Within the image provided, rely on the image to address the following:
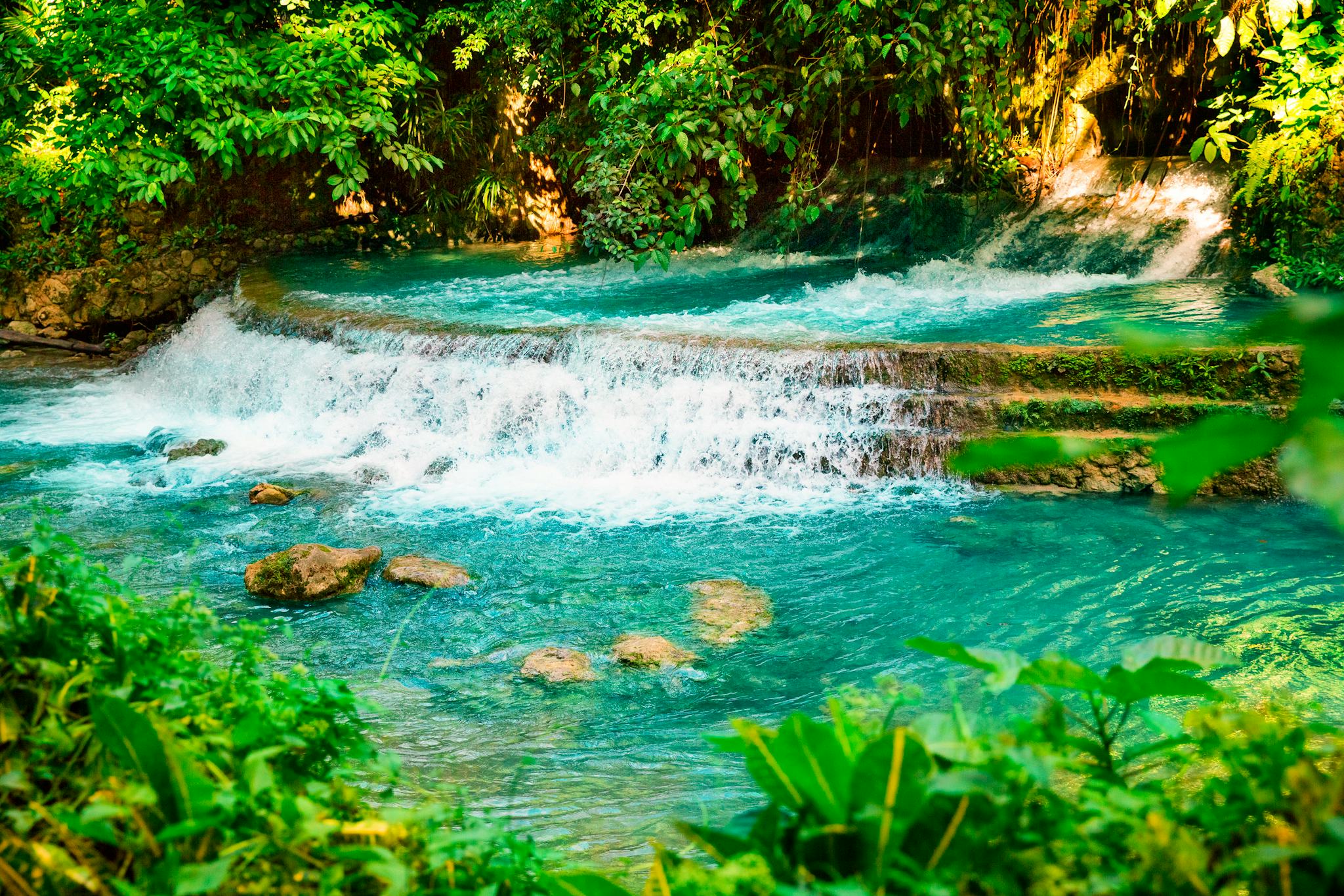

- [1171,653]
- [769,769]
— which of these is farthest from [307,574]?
[1171,653]

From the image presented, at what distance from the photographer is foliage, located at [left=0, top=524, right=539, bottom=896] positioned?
1451mm

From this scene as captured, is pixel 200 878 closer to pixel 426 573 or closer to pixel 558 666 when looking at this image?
pixel 558 666

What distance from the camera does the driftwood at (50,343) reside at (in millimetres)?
11648

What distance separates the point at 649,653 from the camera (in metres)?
4.76

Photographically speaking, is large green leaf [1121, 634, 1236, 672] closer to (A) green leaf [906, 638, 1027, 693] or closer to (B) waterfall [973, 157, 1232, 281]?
(A) green leaf [906, 638, 1027, 693]

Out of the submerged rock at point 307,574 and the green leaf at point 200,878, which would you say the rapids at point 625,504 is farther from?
the green leaf at point 200,878

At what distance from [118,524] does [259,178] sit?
8.59 meters

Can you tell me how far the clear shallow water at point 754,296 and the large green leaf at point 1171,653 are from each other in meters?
6.38

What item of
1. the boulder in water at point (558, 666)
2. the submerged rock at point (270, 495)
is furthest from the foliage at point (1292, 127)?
the submerged rock at point (270, 495)

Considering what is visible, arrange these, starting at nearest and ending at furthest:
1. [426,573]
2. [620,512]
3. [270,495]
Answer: [426,573] < [620,512] < [270,495]

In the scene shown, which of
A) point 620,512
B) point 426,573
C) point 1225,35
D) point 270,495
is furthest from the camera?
point 1225,35

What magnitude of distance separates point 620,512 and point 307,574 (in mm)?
2188

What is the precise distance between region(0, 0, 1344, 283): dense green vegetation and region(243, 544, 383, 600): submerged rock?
4.04m

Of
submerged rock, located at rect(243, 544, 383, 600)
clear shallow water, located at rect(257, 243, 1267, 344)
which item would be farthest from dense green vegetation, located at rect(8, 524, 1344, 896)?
clear shallow water, located at rect(257, 243, 1267, 344)
